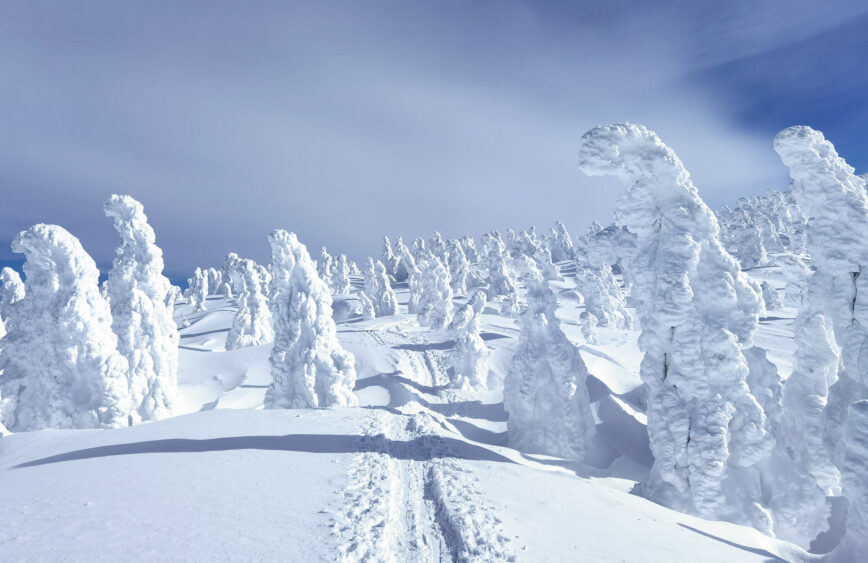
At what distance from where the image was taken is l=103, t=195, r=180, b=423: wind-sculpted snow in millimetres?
27969

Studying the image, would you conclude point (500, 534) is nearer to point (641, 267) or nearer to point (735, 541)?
point (735, 541)

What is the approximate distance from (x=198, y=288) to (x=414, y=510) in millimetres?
115721

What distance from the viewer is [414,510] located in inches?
448

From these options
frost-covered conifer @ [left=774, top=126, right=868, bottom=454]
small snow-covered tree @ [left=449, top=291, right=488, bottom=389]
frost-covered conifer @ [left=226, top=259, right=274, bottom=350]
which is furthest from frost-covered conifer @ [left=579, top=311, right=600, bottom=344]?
frost-covered conifer @ [left=226, top=259, right=274, bottom=350]

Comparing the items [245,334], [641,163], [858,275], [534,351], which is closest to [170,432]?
[534,351]

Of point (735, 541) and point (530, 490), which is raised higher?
point (530, 490)

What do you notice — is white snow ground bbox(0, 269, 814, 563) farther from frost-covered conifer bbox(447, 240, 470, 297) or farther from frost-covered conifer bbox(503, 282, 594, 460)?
frost-covered conifer bbox(447, 240, 470, 297)

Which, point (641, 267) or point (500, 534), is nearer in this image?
point (500, 534)

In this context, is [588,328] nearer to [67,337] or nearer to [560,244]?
[67,337]

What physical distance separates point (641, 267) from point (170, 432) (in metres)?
19.9

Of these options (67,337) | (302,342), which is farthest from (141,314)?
(302,342)

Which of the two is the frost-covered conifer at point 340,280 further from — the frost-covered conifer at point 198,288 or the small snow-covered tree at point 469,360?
the small snow-covered tree at point 469,360

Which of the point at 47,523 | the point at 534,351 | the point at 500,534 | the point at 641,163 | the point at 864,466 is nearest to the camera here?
the point at 47,523

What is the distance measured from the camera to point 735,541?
494 inches
